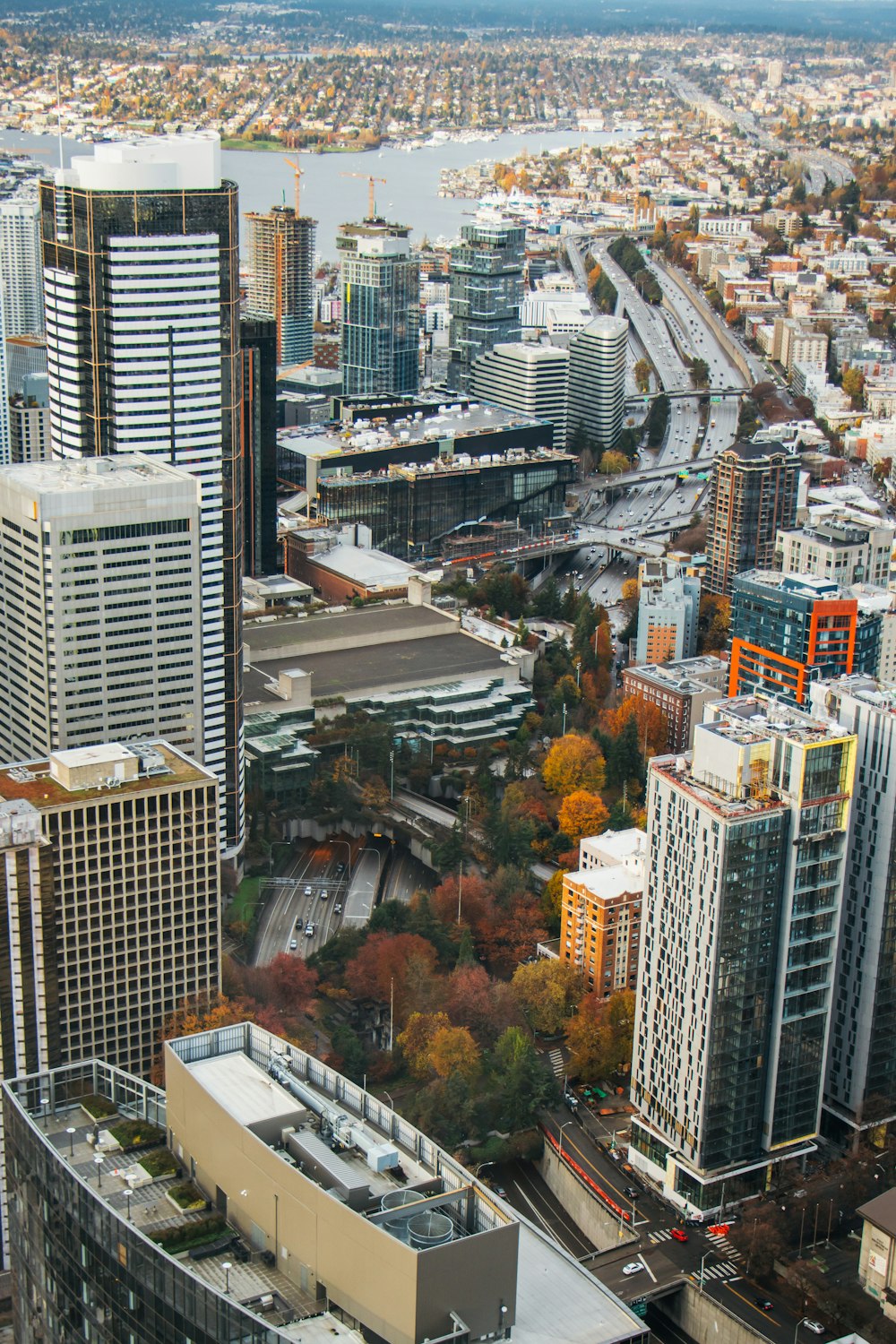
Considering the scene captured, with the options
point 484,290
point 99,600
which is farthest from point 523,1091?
point 484,290

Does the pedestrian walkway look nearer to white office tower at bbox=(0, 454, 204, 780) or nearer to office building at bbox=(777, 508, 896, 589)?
white office tower at bbox=(0, 454, 204, 780)

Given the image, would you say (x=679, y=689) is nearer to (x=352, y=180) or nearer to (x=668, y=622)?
(x=668, y=622)

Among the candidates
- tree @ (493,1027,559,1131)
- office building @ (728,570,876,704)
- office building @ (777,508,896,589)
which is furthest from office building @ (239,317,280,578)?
tree @ (493,1027,559,1131)

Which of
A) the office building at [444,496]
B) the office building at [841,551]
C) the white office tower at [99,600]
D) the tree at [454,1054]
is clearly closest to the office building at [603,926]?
the tree at [454,1054]

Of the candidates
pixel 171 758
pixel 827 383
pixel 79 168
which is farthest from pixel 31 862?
pixel 827 383

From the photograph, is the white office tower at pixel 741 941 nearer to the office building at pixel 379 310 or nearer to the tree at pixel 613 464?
the tree at pixel 613 464

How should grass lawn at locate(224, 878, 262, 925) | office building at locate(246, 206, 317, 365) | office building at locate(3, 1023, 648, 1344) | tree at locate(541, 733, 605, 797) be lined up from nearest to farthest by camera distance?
office building at locate(3, 1023, 648, 1344) → grass lawn at locate(224, 878, 262, 925) → tree at locate(541, 733, 605, 797) → office building at locate(246, 206, 317, 365)
